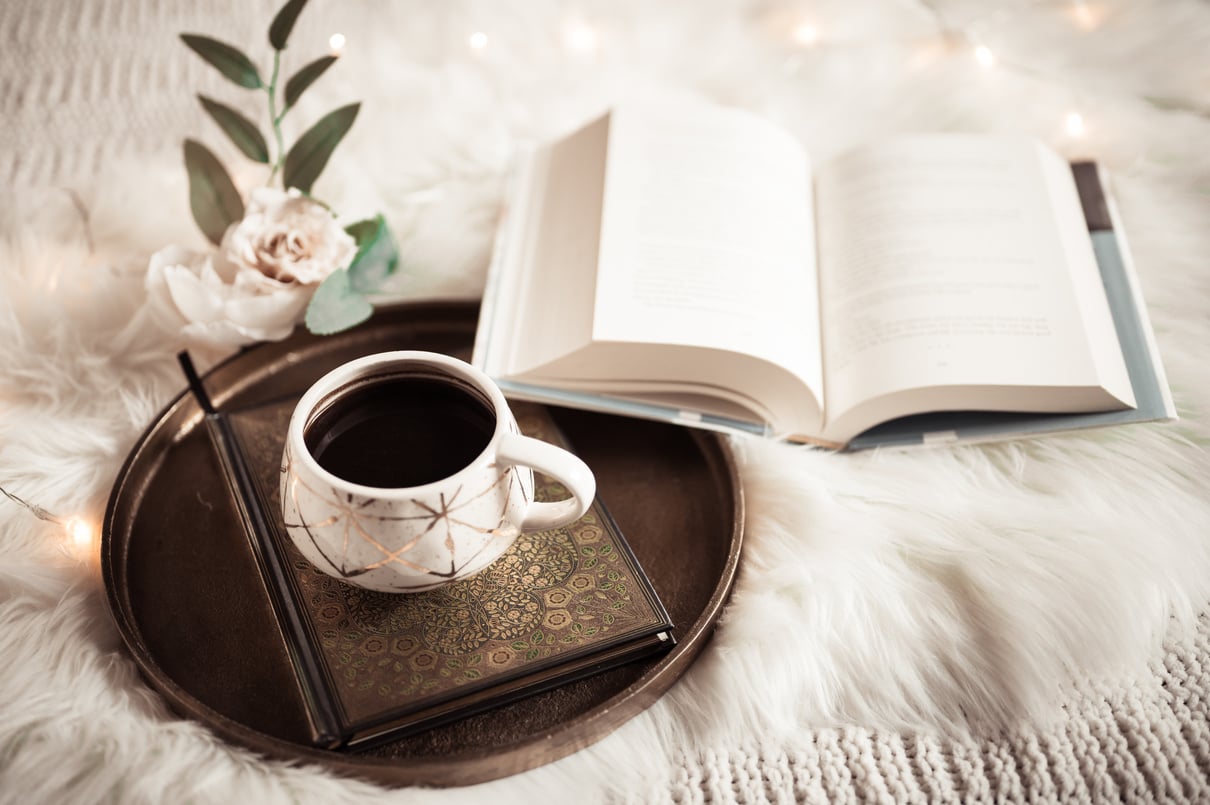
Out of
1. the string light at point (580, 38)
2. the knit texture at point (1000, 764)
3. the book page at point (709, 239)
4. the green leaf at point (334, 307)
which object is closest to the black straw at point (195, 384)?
the green leaf at point (334, 307)

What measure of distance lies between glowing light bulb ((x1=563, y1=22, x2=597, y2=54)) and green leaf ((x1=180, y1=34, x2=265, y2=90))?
44cm

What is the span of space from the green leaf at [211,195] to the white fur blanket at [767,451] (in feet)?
0.37

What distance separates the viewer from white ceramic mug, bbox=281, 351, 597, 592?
18.4 inches

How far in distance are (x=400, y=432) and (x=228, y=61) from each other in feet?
1.37

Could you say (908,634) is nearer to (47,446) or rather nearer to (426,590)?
(426,590)

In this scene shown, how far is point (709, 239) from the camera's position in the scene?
2.35 ft

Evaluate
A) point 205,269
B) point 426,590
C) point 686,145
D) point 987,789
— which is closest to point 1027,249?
point 686,145

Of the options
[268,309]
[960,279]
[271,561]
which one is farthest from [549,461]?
[960,279]

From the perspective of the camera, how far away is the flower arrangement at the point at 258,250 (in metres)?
0.67

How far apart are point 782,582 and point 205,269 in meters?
0.51

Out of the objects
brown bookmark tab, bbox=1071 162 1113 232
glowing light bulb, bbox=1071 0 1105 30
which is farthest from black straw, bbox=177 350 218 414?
glowing light bulb, bbox=1071 0 1105 30

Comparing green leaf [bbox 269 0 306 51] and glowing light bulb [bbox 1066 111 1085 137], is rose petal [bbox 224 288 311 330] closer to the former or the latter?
green leaf [bbox 269 0 306 51]

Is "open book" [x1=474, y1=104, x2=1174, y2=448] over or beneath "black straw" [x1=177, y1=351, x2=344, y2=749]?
over

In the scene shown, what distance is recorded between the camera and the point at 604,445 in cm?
71
